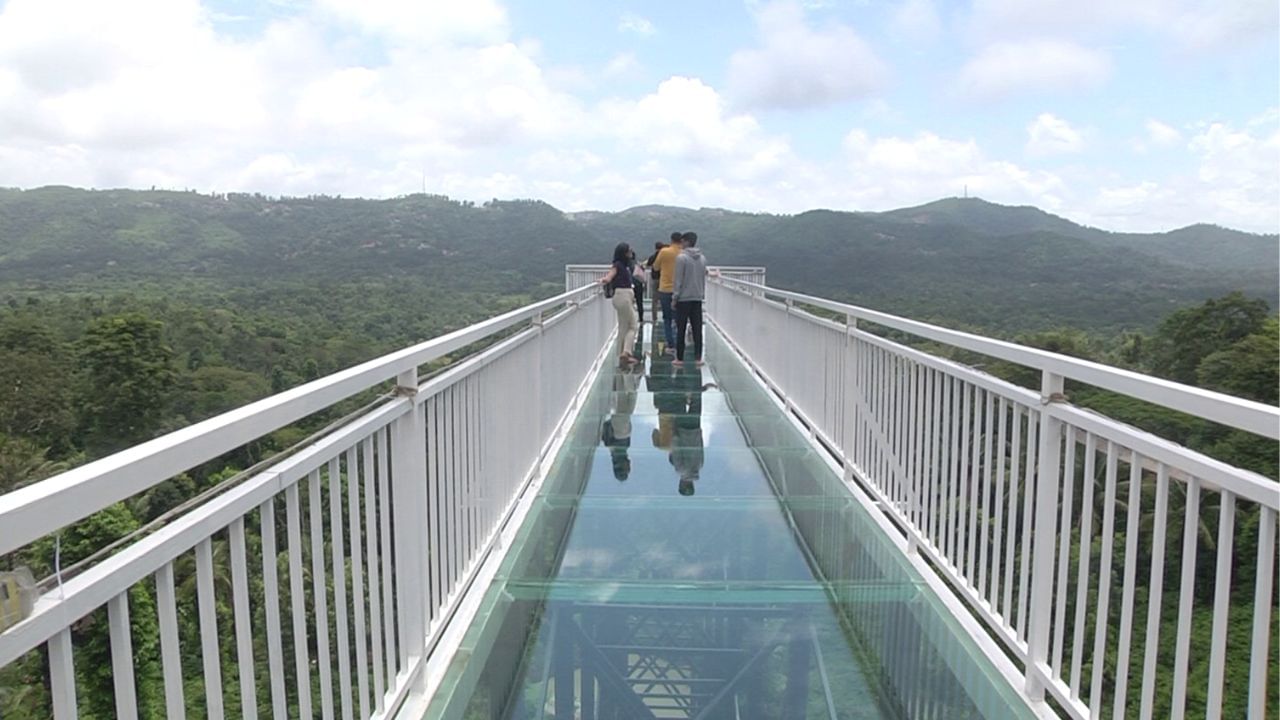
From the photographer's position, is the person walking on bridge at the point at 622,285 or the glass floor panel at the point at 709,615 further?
the person walking on bridge at the point at 622,285

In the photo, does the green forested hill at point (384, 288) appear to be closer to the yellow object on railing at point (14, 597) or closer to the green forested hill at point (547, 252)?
the yellow object on railing at point (14, 597)

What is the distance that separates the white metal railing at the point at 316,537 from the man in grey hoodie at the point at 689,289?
16.9ft

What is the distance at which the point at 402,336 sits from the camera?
56812mm

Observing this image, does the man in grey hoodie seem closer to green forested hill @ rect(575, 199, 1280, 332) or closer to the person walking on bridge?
the person walking on bridge

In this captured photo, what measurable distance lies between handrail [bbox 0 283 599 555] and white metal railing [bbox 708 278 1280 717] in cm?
161

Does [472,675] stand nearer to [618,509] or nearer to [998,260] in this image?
[618,509]

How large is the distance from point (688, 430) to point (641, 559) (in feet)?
9.33

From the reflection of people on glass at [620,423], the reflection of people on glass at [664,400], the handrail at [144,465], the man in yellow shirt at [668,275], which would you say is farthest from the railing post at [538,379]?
the man in yellow shirt at [668,275]

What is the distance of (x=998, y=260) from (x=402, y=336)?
62.8 meters

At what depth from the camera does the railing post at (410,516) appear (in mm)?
2443

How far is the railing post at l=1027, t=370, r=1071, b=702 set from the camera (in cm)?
247

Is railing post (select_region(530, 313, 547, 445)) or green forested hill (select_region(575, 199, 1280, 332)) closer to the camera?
railing post (select_region(530, 313, 547, 445))

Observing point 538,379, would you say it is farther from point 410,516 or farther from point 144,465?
point 144,465

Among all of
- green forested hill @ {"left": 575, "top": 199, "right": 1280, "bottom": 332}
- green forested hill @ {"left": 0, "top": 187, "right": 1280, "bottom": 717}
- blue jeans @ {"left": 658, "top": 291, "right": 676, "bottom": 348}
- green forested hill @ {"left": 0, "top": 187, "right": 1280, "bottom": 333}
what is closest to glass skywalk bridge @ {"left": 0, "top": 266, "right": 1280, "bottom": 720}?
green forested hill @ {"left": 0, "top": 187, "right": 1280, "bottom": 717}
